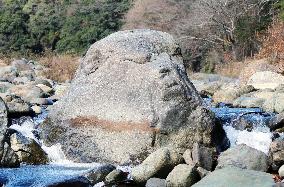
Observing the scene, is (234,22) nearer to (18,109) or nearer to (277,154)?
(18,109)

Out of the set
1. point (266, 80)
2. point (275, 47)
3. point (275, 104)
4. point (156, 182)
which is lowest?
point (266, 80)

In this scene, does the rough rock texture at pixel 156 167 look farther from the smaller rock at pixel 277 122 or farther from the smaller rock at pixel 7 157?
the smaller rock at pixel 277 122

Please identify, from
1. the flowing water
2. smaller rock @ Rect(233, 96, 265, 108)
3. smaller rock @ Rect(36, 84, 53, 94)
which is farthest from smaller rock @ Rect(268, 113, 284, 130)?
smaller rock @ Rect(36, 84, 53, 94)

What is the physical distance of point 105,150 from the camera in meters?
8.82

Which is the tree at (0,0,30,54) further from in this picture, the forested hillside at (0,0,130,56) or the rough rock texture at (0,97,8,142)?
the rough rock texture at (0,97,8,142)

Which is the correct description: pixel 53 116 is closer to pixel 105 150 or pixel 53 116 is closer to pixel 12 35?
pixel 105 150

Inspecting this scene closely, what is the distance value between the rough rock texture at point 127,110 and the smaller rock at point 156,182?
47.5 inches

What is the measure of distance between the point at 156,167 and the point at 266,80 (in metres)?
11.1

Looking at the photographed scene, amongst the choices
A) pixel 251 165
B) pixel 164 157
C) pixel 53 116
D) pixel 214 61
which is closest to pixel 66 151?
pixel 53 116

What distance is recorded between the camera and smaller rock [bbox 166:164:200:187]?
718cm

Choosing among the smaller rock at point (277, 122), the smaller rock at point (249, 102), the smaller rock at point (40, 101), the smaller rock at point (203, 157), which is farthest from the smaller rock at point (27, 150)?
the smaller rock at point (249, 102)

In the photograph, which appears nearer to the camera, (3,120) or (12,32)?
(3,120)

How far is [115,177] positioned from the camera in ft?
25.4

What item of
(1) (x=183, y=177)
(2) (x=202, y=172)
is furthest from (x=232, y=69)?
(1) (x=183, y=177)
